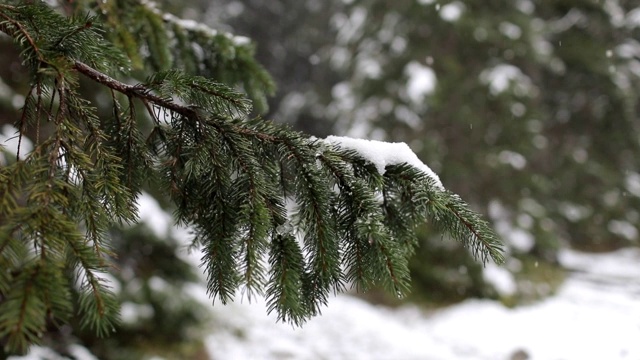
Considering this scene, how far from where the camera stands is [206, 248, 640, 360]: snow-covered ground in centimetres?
557

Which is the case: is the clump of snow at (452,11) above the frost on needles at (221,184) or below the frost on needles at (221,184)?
above

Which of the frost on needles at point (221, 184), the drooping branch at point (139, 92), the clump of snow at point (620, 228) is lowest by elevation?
the frost on needles at point (221, 184)

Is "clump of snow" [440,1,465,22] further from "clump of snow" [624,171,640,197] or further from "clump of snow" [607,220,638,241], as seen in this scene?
"clump of snow" [607,220,638,241]

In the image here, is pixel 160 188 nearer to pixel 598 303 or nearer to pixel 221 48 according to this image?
pixel 221 48

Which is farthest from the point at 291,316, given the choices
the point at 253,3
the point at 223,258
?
the point at 253,3

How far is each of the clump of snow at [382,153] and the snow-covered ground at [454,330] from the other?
3.78m

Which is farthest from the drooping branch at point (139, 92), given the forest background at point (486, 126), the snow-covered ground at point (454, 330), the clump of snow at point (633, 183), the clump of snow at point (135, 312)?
the clump of snow at point (633, 183)

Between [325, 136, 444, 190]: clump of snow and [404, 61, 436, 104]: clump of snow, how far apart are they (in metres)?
6.27

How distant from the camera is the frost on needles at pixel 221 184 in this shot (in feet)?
4.72

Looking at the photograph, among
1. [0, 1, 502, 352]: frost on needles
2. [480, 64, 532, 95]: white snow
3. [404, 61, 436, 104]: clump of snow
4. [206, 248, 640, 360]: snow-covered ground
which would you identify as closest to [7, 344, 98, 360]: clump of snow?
[206, 248, 640, 360]: snow-covered ground

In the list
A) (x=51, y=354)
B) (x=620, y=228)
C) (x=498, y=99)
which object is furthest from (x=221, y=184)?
(x=620, y=228)

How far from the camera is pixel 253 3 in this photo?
17750mm

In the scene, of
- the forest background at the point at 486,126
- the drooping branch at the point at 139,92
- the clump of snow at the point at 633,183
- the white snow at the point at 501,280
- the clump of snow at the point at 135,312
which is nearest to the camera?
the drooping branch at the point at 139,92

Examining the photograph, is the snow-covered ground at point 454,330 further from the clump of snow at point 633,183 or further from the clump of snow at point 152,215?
the clump of snow at point 633,183
